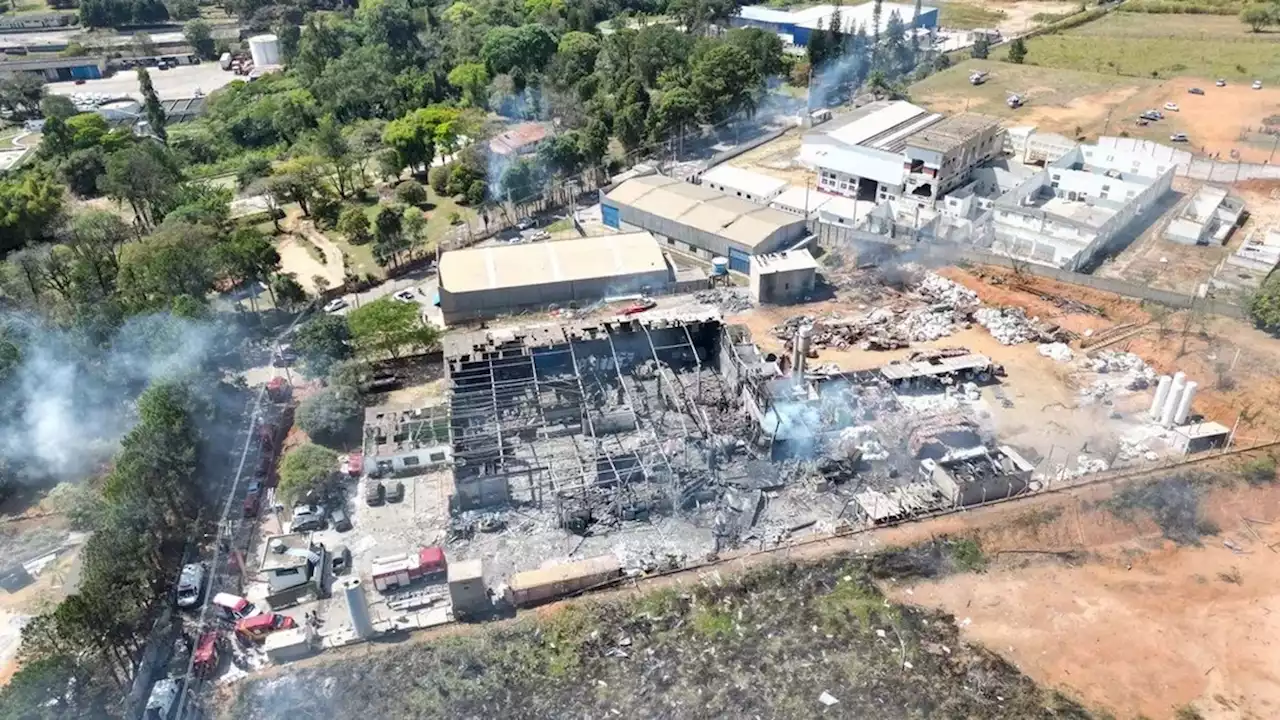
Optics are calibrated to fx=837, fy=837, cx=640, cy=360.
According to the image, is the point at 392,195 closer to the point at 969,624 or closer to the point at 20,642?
the point at 20,642

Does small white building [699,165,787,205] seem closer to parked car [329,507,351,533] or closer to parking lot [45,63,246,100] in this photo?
parked car [329,507,351,533]

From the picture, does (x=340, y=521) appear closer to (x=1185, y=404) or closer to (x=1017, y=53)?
(x=1185, y=404)

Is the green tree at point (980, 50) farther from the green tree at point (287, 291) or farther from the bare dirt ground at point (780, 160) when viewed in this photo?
the green tree at point (287, 291)

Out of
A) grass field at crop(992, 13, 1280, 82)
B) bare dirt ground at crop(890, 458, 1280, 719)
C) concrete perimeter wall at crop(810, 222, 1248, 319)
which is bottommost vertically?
bare dirt ground at crop(890, 458, 1280, 719)

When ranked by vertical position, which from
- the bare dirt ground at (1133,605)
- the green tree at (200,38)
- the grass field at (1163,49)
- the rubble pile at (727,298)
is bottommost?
the bare dirt ground at (1133,605)

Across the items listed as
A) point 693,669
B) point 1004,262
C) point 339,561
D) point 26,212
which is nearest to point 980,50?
point 1004,262

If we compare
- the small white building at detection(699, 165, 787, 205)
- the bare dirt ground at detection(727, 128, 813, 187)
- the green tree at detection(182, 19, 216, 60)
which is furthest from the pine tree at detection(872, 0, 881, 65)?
the green tree at detection(182, 19, 216, 60)

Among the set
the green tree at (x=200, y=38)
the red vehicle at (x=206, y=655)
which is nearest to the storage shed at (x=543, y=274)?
the red vehicle at (x=206, y=655)

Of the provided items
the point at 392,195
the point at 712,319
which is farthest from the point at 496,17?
the point at 712,319
